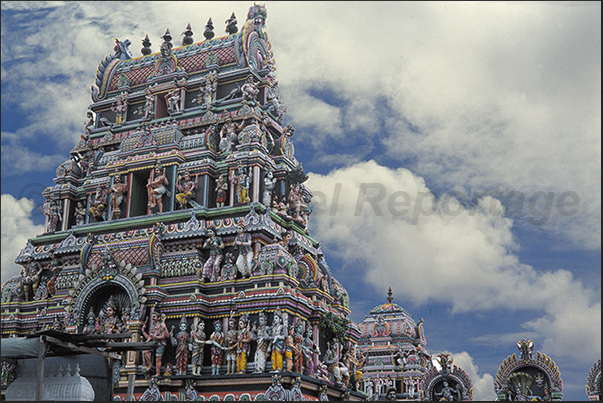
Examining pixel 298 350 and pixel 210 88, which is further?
pixel 210 88

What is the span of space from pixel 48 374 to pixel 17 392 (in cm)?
115

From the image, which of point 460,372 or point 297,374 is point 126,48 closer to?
point 297,374

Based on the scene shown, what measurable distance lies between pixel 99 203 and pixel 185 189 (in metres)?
5.57

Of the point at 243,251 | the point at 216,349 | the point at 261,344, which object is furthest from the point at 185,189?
the point at 261,344

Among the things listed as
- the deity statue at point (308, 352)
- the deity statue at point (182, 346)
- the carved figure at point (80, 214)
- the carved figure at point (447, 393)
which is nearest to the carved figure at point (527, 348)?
the carved figure at point (447, 393)

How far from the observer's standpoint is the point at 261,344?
103ft

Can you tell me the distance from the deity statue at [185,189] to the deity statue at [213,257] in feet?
9.95

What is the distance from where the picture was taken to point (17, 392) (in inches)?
957

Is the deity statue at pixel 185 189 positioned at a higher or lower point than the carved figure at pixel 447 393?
higher

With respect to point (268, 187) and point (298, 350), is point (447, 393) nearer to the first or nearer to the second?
point (298, 350)

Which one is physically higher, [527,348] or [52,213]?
[52,213]

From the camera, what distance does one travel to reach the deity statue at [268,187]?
36.8 meters

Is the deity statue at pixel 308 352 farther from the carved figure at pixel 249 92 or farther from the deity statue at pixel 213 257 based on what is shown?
the carved figure at pixel 249 92

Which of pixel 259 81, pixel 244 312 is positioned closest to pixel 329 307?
pixel 244 312
